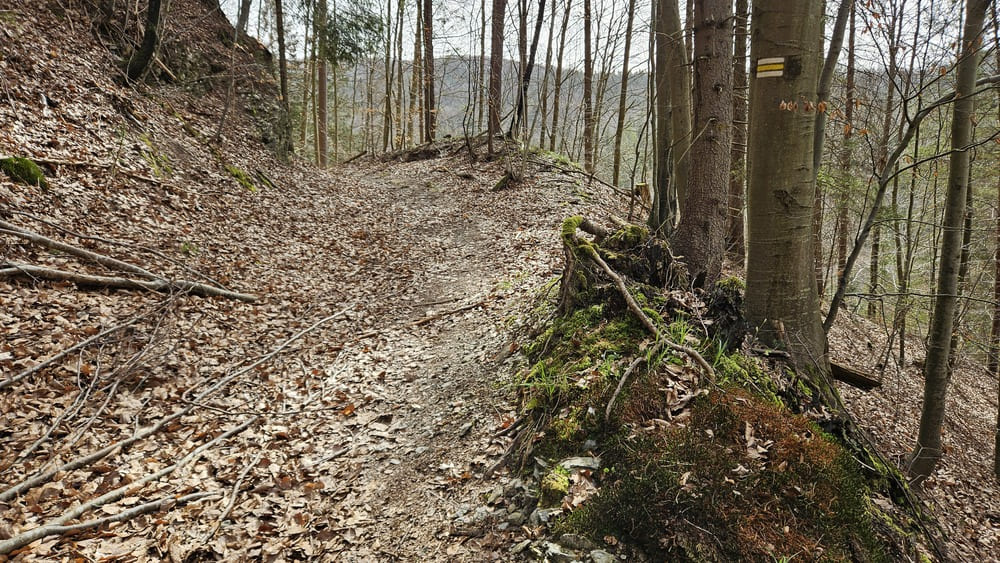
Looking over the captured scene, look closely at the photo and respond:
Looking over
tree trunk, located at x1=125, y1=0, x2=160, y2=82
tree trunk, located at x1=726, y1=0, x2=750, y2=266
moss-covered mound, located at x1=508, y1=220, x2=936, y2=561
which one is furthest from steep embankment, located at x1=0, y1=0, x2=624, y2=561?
tree trunk, located at x1=726, y1=0, x2=750, y2=266

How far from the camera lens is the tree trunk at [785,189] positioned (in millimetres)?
3145

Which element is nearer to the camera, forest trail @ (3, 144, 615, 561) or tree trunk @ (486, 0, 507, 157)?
forest trail @ (3, 144, 615, 561)

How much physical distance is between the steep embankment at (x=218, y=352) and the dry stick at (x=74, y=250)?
0.08 metres

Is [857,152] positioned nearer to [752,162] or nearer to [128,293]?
[752,162]

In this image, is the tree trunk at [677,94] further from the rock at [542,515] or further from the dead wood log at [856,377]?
the rock at [542,515]

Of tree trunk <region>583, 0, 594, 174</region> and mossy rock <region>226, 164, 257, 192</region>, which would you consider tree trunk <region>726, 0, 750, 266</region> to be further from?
mossy rock <region>226, 164, 257, 192</region>

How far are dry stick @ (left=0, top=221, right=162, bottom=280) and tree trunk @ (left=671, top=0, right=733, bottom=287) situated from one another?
21.4 feet

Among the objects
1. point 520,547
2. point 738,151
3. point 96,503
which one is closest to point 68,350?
point 96,503

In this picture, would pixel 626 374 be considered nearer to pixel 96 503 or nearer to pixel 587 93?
pixel 96 503

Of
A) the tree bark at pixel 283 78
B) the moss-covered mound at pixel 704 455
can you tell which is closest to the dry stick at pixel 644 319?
the moss-covered mound at pixel 704 455

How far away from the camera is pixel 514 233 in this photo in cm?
964

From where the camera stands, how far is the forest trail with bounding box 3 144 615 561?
10.1 ft

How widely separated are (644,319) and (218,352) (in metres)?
4.68

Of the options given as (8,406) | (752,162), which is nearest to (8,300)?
(8,406)
